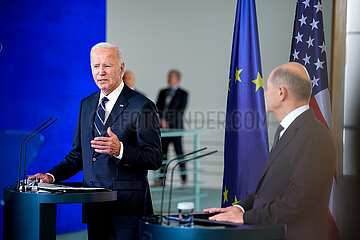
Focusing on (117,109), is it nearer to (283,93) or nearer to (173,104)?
(283,93)

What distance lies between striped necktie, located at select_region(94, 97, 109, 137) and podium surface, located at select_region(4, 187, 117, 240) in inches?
14.7

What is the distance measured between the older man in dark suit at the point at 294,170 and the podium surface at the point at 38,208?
651 mm

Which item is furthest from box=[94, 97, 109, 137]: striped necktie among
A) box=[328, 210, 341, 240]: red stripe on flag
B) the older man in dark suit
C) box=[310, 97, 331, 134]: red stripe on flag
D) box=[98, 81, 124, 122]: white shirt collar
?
box=[328, 210, 341, 240]: red stripe on flag

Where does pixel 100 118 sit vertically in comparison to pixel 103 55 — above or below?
below

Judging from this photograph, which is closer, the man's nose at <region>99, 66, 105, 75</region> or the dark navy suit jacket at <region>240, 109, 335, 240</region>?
the dark navy suit jacket at <region>240, 109, 335, 240</region>

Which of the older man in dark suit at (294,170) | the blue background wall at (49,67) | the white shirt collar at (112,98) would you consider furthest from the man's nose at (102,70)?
the blue background wall at (49,67)

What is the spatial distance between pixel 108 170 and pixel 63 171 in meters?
0.34

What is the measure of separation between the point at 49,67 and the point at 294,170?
3128 mm

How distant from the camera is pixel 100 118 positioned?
8.61 ft

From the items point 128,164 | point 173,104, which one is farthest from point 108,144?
point 173,104

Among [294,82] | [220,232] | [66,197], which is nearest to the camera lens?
[220,232]

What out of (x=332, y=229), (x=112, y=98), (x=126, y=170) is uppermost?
(x=112, y=98)

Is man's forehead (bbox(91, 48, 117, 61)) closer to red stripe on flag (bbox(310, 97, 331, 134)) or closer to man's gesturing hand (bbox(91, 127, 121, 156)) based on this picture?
man's gesturing hand (bbox(91, 127, 121, 156))

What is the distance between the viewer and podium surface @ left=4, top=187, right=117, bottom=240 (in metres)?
2.27
